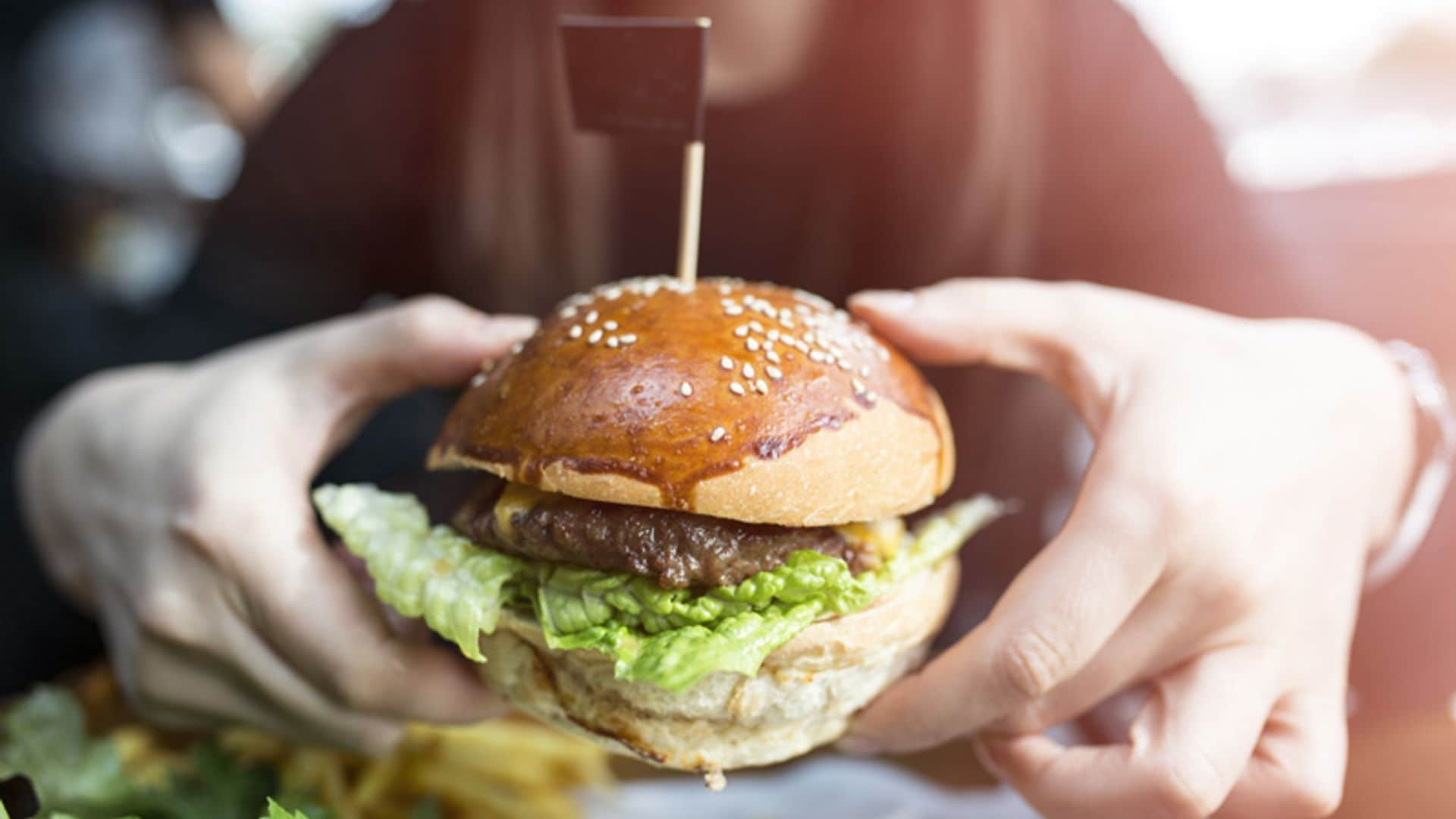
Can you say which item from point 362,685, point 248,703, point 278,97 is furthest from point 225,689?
point 278,97

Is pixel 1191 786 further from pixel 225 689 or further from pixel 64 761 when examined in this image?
pixel 64 761

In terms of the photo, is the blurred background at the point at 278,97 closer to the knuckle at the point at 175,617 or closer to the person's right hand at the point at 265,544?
the person's right hand at the point at 265,544

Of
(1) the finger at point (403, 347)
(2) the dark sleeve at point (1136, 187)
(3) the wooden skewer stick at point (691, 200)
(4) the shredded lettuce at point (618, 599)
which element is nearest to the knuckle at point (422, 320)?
(1) the finger at point (403, 347)

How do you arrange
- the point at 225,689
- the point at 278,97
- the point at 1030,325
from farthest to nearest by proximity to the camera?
the point at 278,97
the point at 225,689
the point at 1030,325

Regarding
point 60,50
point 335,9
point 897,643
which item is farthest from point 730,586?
point 60,50

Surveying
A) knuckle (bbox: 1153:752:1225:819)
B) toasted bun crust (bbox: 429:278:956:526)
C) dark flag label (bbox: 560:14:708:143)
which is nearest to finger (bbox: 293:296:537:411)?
toasted bun crust (bbox: 429:278:956:526)

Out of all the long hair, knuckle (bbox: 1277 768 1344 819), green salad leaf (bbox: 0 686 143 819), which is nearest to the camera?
knuckle (bbox: 1277 768 1344 819)

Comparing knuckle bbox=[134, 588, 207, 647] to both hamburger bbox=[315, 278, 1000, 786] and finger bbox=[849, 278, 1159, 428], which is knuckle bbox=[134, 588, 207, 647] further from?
finger bbox=[849, 278, 1159, 428]
